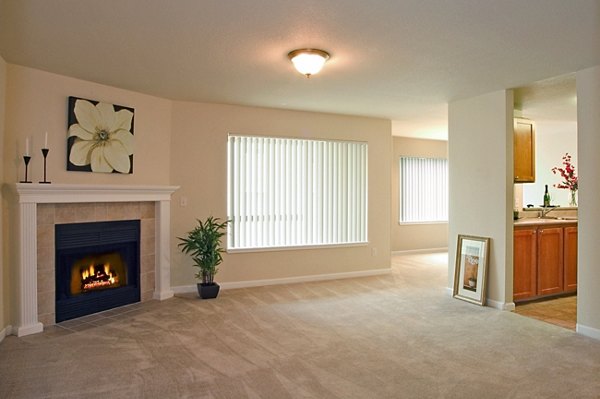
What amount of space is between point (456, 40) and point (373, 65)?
0.84 meters

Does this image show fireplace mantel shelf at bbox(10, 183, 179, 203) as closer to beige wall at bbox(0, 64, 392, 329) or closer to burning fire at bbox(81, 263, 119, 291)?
beige wall at bbox(0, 64, 392, 329)

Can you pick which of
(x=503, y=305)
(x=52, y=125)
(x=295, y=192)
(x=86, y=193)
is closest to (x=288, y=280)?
(x=295, y=192)

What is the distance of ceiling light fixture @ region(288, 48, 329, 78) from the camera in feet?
11.2

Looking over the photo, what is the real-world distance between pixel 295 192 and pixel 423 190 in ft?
14.0

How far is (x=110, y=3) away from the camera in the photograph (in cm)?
Result: 260

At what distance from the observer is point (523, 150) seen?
16.9 feet

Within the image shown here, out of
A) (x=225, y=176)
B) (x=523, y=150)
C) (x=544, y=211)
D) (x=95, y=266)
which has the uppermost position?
(x=523, y=150)

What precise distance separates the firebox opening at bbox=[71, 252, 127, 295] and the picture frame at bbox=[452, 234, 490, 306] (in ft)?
13.4

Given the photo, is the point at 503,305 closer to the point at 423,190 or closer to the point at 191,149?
the point at 191,149

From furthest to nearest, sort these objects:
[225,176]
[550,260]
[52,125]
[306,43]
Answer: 1. [225,176]
2. [550,260]
3. [52,125]
4. [306,43]

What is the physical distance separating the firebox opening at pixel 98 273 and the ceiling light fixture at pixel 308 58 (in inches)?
122

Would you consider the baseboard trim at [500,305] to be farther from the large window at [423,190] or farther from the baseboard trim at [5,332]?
the baseboard trim at [5,332]

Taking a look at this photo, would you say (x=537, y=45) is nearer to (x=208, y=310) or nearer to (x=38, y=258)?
(x=208, y=310)

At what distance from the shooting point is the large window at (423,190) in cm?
905
